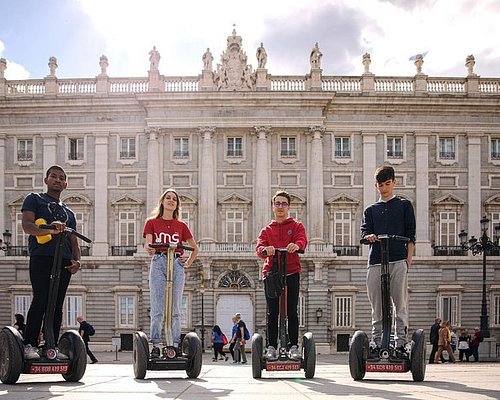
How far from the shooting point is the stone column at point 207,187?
45344mm

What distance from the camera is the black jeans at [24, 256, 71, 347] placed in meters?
9.44

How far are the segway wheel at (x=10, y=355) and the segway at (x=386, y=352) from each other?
10.9 ft

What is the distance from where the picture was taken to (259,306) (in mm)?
45344

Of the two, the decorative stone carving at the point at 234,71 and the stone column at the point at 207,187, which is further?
the decorative stone carving at the point at 234,71

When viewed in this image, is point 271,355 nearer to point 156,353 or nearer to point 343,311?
point 156,353

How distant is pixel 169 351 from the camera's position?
405 inches

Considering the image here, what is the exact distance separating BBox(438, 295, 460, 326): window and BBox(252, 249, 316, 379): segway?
36052 millimetres

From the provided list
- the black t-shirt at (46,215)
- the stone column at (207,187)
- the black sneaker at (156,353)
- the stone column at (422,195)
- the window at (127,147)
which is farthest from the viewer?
the window at (127,147)

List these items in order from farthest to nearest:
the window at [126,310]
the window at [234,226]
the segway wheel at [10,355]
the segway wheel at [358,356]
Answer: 1. the window at [234,226]
2. the window at [126,310]
3. the segway wheel at [358,356]
4. the segway wheel at [10,355]

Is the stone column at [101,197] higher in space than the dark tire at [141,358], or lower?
higher

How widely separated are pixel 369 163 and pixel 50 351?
3791 centimetres

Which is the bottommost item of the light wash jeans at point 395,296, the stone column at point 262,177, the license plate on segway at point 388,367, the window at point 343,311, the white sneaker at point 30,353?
the window at point 343,311

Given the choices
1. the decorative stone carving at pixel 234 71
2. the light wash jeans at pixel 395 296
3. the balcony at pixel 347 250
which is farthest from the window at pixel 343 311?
the light wash jeans at pixel 395 296

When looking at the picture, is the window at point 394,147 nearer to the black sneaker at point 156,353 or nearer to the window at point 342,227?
the window at point 342,227
